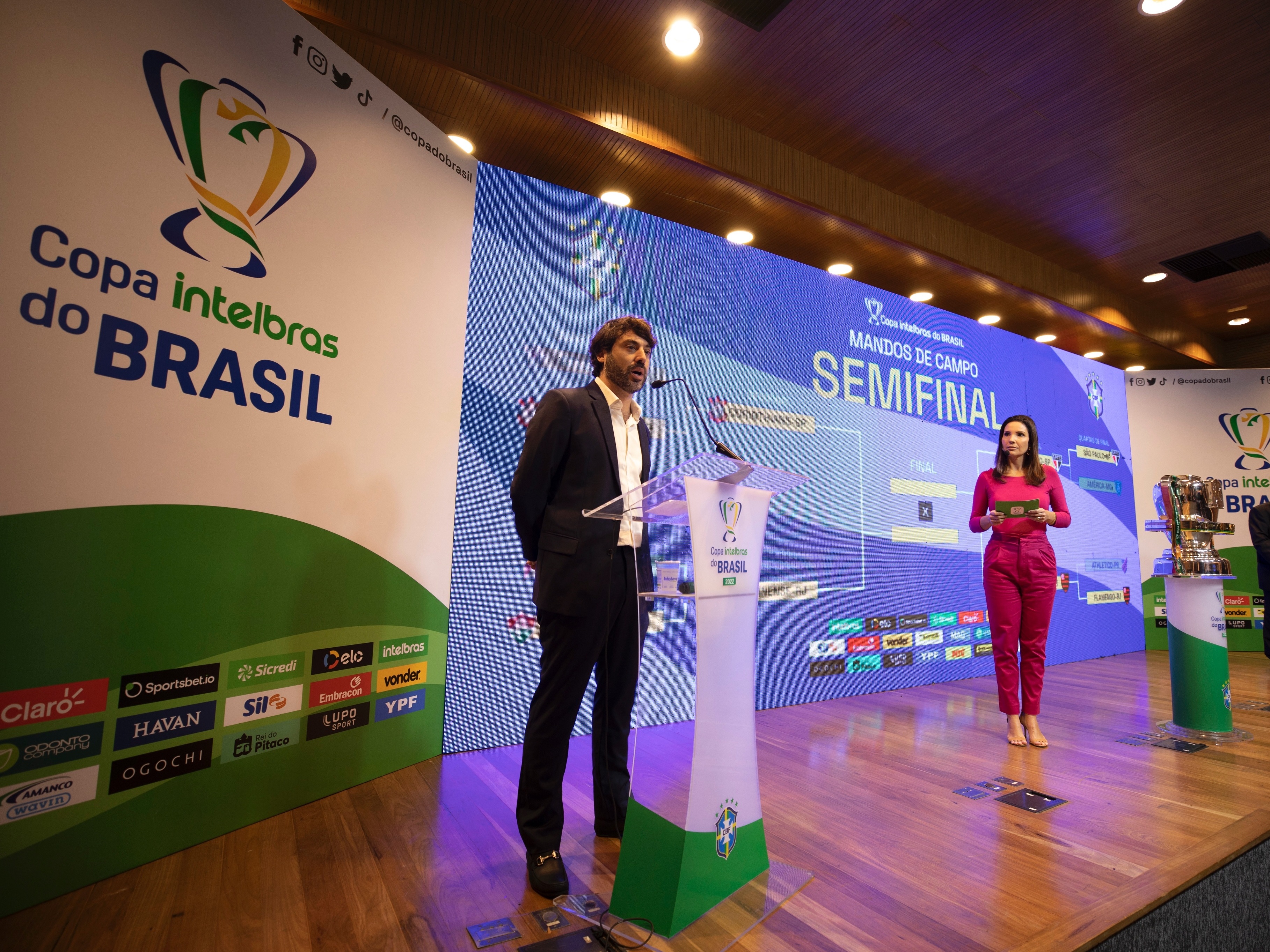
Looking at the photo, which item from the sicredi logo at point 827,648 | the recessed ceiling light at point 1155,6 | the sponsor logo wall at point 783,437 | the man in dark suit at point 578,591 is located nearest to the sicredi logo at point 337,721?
the sponsor logo wall at point 783,437

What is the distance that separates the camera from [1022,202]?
4.52 meters

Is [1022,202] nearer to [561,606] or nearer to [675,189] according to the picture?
[675,189]

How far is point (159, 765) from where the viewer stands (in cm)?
185

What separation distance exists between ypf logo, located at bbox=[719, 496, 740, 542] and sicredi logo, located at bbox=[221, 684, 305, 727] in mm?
1655

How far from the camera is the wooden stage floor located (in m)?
1.45

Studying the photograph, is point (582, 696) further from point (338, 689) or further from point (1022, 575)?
point (1022, 575)

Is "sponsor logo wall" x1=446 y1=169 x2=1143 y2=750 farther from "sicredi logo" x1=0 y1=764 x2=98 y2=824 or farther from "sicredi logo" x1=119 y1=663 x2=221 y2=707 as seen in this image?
"sicredi logo" x1=0 y1=764 x2=98 y2=824

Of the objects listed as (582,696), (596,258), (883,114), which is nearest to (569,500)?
(582,696)

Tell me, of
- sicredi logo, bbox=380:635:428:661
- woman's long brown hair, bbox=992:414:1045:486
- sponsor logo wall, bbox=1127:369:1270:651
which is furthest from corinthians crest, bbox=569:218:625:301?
sponsor logo wall, bbox=1127:369:1270:651

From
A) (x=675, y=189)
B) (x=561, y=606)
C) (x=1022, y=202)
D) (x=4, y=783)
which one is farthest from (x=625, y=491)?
(x=1022, y=202)

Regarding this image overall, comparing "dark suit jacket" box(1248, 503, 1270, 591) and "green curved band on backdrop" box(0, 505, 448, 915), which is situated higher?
"dark suit jacket" box(1248, 503, 1270, 591)

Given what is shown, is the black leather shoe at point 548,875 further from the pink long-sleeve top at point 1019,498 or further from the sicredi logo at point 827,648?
the sicredi logo at point 827,648

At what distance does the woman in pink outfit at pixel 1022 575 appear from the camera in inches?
117

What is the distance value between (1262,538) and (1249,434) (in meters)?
2.25
